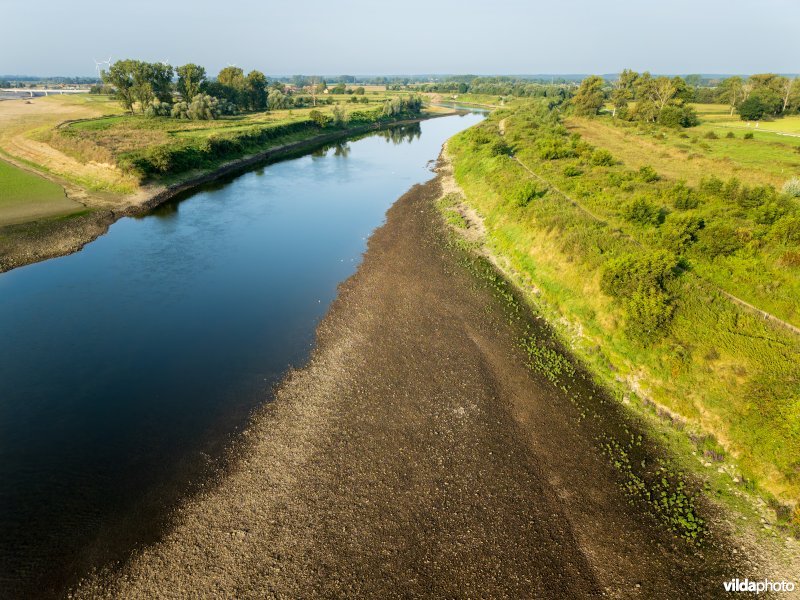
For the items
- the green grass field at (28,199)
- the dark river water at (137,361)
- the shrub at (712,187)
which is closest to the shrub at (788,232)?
the shrub at (712,187)

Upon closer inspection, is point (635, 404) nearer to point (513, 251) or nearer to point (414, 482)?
point (414, 482)

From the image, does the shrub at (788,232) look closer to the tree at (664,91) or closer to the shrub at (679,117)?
the shrub at (679,117)

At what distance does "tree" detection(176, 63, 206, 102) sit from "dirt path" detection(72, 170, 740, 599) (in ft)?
389

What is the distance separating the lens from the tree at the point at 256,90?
417 feet

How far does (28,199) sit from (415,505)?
58921mm

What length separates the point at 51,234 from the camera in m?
40.7

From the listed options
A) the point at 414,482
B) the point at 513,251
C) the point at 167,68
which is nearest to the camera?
the point at 414,482

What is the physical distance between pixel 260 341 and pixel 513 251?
81.1 feet

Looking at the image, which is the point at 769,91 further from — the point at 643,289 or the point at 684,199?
the point at 643,289

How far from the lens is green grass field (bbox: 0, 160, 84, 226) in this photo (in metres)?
43.9

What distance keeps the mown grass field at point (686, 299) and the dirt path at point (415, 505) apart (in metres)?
5.06

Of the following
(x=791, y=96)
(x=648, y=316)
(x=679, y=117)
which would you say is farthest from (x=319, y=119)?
(x=791, y=96)

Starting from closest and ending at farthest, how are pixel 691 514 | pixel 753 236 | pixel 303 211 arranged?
pixel 691 514 → pixel 753 236 → pixel 303 211

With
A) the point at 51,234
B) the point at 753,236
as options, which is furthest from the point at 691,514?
the point at 51,234
